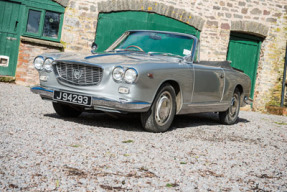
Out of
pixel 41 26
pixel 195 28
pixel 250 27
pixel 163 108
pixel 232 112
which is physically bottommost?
pixel 232 112

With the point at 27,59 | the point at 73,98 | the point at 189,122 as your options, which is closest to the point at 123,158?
the point at 73,98

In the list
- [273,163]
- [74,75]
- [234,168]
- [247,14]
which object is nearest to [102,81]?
[74,75]

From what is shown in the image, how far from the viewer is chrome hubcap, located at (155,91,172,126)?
15.4ft

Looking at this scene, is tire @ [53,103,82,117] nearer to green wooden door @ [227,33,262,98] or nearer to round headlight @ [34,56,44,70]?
round headlight @ [34,56,44,70]

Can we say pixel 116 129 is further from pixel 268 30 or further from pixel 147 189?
pixel 268 30

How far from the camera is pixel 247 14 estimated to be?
1205 centimetres

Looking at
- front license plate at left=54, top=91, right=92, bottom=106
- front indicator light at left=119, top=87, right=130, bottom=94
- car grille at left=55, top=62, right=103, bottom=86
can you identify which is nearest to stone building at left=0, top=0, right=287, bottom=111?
car grille at left=55, top=62, right=103, bottom=86

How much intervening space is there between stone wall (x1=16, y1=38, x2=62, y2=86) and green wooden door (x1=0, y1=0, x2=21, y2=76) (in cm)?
28

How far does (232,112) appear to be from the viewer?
6992 mm

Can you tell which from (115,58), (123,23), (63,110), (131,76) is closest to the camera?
A: (131,76)

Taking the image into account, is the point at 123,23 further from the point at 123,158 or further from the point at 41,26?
the point at 123,158

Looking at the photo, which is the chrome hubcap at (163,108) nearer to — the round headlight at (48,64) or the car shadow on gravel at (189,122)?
the car shadow on gravel at (189,122)

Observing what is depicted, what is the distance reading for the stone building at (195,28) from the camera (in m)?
A: 10.7

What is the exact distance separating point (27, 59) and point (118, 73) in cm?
690
